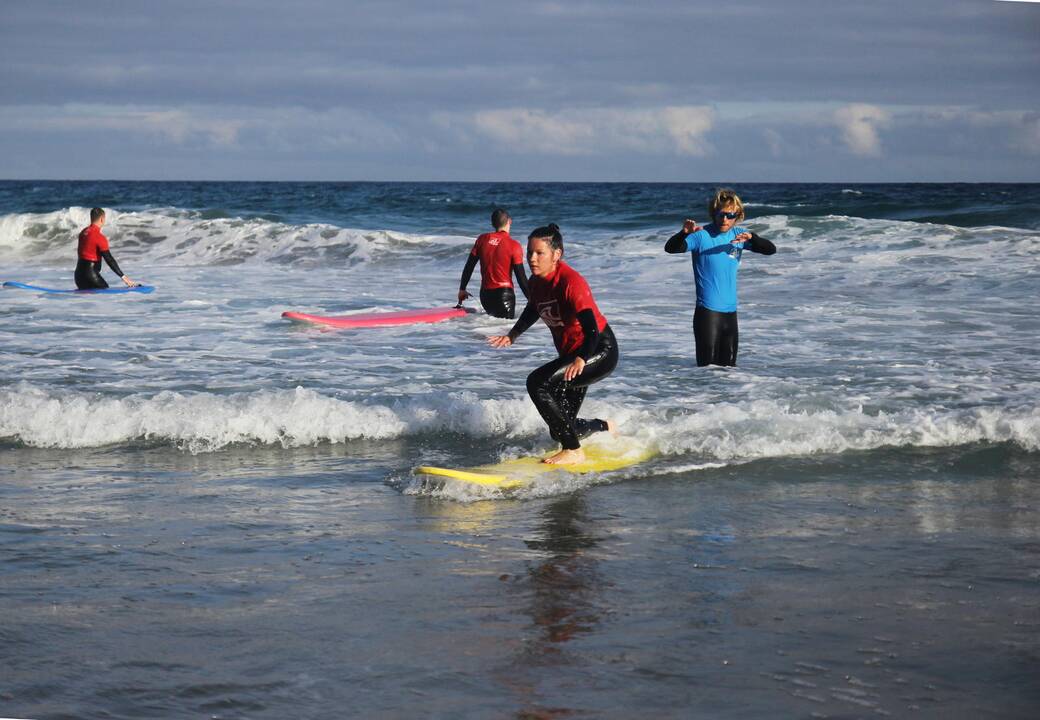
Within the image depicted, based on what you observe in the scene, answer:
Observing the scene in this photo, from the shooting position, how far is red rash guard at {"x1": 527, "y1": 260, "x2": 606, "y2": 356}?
6.05 meters

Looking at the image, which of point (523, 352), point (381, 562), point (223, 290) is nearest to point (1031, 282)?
point (523, 352)

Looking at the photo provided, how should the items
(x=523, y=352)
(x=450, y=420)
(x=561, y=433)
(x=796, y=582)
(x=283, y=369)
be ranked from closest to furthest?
(x=796, y=582) → (x=561, y=433) → (x=450, y=420) → (x=283, y=369) → (x=523, y=352)

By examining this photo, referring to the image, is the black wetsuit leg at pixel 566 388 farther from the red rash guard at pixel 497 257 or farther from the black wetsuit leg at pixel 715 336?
the red rash guard at pixel 497 257

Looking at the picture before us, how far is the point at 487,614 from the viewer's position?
402 cm

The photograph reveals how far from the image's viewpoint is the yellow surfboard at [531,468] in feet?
19.2

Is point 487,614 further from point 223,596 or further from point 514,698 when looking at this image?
point 223,596

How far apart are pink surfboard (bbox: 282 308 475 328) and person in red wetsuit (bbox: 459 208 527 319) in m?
0.49

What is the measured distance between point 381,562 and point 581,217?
26897 mm

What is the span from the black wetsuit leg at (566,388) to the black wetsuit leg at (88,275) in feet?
36.0

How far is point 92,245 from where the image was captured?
614 inches

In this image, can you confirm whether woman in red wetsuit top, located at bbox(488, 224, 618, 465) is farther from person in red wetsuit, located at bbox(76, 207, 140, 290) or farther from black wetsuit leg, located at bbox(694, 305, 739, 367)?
person in red wetsuit, located at bbox(76, 207, 140, 290)

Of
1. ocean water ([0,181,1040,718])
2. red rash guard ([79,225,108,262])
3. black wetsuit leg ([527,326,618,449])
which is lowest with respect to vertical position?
ocean water ([0,181,1040,718])

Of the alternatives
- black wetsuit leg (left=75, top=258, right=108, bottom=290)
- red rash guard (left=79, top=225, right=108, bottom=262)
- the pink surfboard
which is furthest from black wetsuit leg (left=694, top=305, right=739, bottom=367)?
black wetsuit leg (left=75, top=258, right=108, bottom=290)

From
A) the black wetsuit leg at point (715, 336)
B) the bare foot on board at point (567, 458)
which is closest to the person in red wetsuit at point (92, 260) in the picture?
the black wetsuit leg at point (715, 336)
